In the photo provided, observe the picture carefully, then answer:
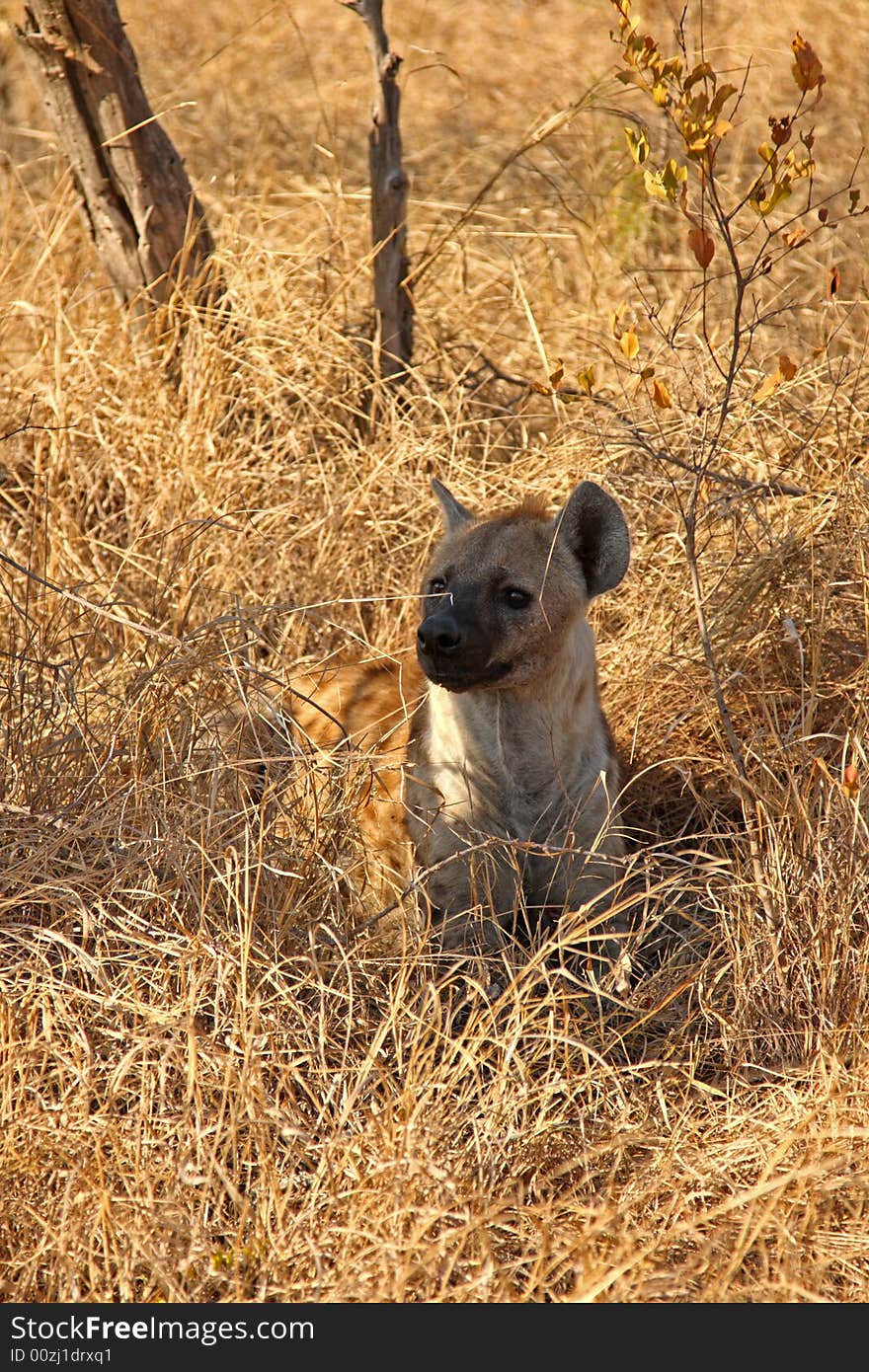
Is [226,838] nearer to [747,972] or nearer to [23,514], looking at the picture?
[747,972]

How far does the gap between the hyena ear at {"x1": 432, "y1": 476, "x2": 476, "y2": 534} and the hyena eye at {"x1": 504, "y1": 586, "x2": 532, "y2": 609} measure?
0.49 m

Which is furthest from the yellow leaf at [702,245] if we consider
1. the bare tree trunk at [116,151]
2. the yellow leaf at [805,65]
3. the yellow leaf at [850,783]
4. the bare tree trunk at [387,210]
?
the bare tree trunk at [116,151]

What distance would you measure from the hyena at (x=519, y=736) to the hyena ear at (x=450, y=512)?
140 mm

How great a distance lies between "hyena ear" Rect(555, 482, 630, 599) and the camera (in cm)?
364

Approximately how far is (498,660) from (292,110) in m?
6.14

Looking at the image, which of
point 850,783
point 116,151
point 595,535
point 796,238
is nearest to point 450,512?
point 595,535

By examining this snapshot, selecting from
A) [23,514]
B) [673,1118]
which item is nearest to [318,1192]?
[673,1118]

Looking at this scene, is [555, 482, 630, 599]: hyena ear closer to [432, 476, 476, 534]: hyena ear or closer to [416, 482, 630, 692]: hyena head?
[416, 482, 630, 692]: hyena head

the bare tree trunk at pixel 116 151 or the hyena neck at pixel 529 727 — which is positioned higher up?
the bare tree trunk at pixel 116 151

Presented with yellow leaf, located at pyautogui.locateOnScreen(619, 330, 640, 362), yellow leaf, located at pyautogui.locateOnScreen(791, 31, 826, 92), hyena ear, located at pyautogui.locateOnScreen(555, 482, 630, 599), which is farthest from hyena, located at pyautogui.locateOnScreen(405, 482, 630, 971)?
yellow leaf, located at pyautogui.locateOnScreen(791, 31, 826, 92)

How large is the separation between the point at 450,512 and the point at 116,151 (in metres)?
2.24

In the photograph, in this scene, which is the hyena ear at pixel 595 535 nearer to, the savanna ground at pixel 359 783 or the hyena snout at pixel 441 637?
the savanna ground at pixel 359 783

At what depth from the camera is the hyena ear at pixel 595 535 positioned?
364 centimetres

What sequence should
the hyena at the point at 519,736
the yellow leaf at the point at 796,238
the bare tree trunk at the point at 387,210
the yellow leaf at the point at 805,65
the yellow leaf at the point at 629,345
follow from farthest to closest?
the bare tree trunk at the point at 387,210
the hyena at the point at 519,736
the yellow leaf at the point at 629,345
the yellow leaf at the point at 796,238
the yellow leaf at the point at 805,65
